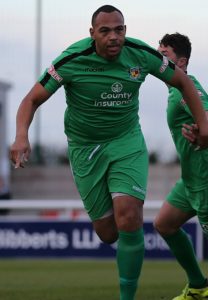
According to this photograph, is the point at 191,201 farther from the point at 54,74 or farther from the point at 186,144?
the point at 54,74

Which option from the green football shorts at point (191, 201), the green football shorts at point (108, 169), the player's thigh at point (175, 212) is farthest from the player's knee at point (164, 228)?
the green football shorts at point (108, 169)

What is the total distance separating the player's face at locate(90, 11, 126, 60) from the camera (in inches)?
335

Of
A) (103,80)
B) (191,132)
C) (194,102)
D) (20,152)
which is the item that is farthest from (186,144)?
(20,152)

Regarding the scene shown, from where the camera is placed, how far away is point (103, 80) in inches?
343

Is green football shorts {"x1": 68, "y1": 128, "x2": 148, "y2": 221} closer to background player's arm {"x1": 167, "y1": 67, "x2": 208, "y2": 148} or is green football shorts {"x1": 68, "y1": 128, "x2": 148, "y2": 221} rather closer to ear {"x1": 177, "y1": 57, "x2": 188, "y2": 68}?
background player's arm {"x1": 167, "y1": 67, "x2": 208, "y2": 148}

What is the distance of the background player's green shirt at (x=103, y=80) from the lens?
862 centimetres

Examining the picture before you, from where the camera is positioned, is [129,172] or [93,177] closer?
[129,172]

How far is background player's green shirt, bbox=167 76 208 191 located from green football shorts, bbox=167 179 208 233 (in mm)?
72

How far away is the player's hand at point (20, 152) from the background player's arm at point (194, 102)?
1416mm

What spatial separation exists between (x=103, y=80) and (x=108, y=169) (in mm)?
777

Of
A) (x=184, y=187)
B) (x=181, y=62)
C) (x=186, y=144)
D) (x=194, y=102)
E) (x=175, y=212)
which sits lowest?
(x=175, y=212)

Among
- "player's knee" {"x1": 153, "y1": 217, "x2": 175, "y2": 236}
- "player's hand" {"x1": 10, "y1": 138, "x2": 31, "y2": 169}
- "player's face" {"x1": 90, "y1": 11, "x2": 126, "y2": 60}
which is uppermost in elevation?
"player's face" {"x1": 90, "y1": 11, "x2": 126, "y2": 60}

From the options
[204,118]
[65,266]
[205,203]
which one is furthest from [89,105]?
[65,266]

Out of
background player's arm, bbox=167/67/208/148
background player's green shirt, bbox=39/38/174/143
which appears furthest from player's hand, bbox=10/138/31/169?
background player's arm, bbox=167/67/208/148
